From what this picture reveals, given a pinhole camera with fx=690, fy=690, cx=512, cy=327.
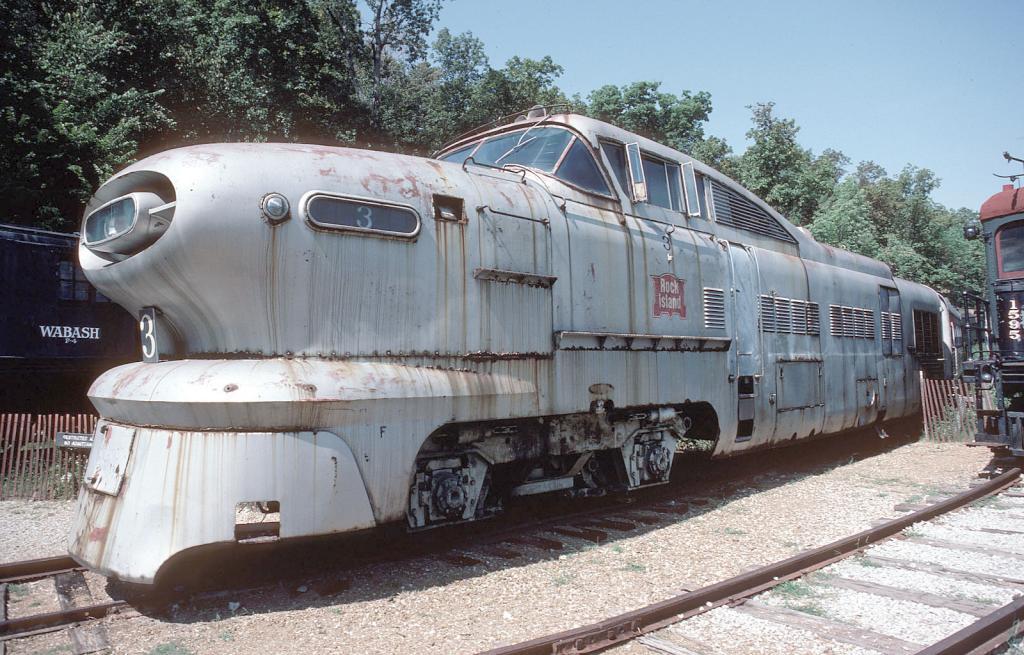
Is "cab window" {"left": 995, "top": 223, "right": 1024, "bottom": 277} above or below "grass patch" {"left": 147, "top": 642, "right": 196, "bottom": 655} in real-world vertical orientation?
above

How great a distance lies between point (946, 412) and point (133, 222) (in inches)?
543

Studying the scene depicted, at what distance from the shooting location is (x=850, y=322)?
33.1 feet

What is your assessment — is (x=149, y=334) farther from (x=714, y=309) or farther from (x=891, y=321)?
(x=891, y=321)

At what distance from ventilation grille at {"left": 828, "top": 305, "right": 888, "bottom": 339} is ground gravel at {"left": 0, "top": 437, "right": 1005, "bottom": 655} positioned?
3266 millimetres

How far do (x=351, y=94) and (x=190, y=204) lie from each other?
21.8 m

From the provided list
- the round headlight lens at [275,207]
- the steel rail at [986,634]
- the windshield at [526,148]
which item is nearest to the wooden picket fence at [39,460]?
the windshield at [526,148]

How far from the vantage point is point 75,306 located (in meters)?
11.5

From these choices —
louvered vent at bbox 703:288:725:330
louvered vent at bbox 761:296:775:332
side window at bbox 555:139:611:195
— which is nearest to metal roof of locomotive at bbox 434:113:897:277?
side window at bbox 555:139:611:195

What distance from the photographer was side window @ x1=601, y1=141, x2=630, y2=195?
22.0 ft

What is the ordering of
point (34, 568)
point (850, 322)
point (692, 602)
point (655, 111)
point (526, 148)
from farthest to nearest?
point (655, 111) < point (850, 322) < point (526, 148) < point (34, 568) < point (692, 602)

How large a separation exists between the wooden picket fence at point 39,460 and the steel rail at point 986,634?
965cm

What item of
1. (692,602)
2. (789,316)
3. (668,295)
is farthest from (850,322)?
(692,602)

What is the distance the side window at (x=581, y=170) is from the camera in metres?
6.27

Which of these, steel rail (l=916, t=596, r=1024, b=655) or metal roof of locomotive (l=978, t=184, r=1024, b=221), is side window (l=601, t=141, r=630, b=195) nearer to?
steel rail (l=916, t=596, r=1024, b=655)
